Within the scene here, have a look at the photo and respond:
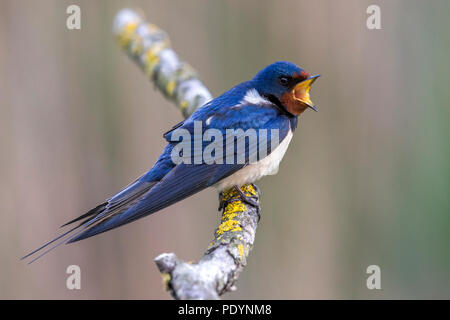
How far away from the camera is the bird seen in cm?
181

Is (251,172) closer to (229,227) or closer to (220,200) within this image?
(220,200)

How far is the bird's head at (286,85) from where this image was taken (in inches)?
84.5

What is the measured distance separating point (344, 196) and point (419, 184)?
1.65ft

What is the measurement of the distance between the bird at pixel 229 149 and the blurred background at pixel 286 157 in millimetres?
960

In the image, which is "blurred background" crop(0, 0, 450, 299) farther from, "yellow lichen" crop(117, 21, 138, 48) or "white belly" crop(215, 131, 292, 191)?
"white belly" crop(215, 131, 292, 191)

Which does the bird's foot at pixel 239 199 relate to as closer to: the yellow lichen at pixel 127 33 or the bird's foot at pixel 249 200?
the bird's foot at pixel 249 200

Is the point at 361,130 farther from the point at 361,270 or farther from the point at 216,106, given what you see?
the point at 216,106

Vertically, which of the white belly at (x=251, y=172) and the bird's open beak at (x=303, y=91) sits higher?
the bird's open beak at (x=303, y=91)

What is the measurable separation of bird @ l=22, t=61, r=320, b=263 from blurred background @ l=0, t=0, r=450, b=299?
960mm

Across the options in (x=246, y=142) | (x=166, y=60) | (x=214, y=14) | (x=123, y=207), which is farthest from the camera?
(x=214, y=14)

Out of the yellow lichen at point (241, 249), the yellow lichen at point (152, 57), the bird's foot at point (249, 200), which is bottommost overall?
the yellow lichen at point (241, 249)

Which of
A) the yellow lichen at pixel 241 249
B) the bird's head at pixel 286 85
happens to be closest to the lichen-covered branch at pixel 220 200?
the yellow lichen at pixel 241 249

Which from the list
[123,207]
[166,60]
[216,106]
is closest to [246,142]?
[216,106]

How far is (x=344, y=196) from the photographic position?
3195 millimetres
